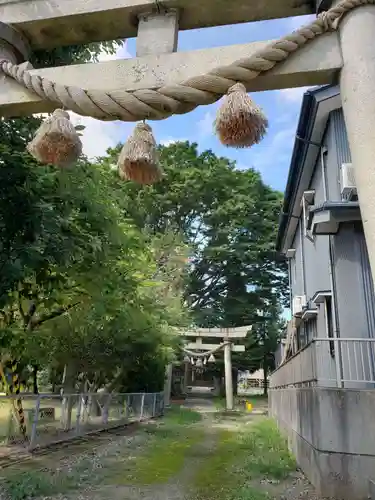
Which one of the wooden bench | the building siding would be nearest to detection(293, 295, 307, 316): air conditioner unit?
the building siding

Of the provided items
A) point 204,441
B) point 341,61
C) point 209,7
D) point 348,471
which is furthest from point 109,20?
point 204,441

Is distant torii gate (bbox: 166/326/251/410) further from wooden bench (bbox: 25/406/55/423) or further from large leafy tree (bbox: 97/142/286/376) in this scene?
wooden bench (bbox: 25/406/55/423)

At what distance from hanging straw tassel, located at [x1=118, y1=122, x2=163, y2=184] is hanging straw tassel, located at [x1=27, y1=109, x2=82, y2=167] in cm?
27

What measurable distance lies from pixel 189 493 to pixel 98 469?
2061 millimetres

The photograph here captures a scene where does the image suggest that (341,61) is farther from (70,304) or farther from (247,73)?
(70,304)

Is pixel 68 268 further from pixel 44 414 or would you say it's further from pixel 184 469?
pixel 44 414

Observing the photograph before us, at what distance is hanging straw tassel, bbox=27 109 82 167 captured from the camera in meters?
2.30

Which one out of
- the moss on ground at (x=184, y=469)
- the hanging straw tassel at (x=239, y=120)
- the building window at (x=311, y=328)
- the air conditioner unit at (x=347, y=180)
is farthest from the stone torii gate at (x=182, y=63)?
the building window at (x=311, y=328)

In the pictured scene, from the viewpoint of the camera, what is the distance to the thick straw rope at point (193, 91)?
215 cm

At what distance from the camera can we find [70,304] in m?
8.59

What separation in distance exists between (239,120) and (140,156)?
1.75ft

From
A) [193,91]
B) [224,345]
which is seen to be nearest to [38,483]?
[193,91]

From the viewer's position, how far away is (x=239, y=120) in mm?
2088

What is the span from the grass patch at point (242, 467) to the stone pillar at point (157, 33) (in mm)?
4937
